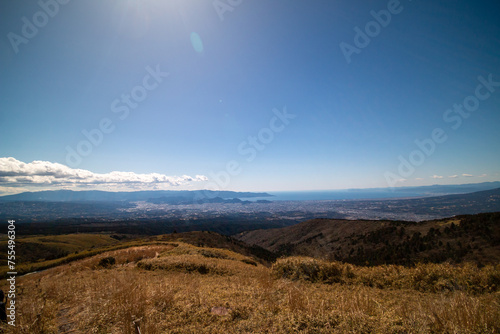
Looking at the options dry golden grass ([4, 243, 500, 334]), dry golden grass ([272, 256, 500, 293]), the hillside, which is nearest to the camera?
dry golden grass ([4, 243, 500, 334])

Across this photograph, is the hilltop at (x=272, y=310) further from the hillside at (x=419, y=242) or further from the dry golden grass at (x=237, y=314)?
the hillside at (x=419, y=242)

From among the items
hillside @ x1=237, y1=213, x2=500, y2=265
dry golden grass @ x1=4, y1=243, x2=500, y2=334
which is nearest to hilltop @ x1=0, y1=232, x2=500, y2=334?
dry golden grass @ x1=4, y1=243, x2=500, y2=334

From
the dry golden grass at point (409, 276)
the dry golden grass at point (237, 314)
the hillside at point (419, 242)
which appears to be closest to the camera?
the dry golden grass at point (237, 314)

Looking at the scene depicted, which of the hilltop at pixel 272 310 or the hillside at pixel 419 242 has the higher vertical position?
the hilltop at pixel 272 310

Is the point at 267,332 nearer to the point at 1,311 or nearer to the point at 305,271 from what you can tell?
the point at 1,311

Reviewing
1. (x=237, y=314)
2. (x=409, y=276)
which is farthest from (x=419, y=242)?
(x=237, y=314)

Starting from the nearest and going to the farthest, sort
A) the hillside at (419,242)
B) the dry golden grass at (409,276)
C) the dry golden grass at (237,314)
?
the dry golden grass at (237,314) < the dry golden grass at (409,276) < the hillside at (419,242)

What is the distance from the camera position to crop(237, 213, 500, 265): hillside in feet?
70.9

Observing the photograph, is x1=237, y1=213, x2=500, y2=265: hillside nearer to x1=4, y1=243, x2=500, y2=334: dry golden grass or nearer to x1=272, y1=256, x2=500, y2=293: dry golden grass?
x1=272, y1=256, x2=500, y2=293: dry golden grass

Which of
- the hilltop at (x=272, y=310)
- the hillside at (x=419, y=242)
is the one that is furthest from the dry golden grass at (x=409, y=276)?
the hillside at (x=419, y=242)

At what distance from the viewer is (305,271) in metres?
9.71

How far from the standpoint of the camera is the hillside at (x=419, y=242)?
21.6 metres

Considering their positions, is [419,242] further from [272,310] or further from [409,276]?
[272,310]

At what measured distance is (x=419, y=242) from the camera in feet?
92.9
